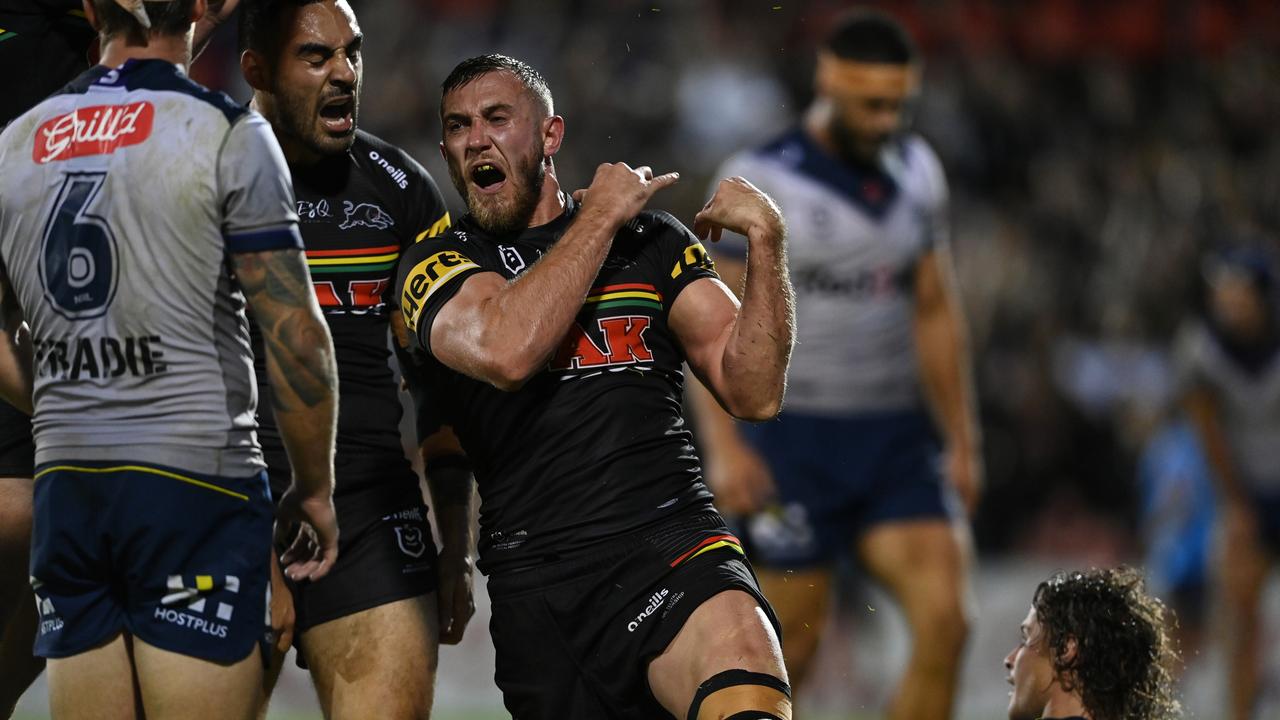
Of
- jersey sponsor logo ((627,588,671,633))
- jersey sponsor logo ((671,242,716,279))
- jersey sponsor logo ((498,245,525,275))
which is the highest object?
jersey sponsor logo ((671,242,716,279))

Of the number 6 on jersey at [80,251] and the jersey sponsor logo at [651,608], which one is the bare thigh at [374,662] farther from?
the number 6 on jersey at [80,251]

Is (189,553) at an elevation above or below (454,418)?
above

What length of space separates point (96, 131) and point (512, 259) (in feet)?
4.86

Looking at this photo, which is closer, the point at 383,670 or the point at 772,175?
the point at 383,670

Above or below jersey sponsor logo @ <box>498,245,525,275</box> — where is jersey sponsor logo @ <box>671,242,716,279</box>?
above

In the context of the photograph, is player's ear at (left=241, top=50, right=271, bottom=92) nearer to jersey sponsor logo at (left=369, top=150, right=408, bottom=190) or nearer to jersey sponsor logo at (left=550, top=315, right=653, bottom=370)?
jersey sponsor logo at (left=369, top=150, right=408, bottom=190)

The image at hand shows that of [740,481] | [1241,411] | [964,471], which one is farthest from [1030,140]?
[740,481]

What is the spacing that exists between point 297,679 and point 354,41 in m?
7.09

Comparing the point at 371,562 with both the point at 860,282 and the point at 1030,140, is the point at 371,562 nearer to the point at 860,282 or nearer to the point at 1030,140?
the point at 860,282

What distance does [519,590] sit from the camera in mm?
4809

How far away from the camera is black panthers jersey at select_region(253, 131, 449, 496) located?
494 centimetres

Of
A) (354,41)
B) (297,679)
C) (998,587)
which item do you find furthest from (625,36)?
(354,41)

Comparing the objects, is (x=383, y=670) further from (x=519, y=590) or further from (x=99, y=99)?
(x=99, y=99)

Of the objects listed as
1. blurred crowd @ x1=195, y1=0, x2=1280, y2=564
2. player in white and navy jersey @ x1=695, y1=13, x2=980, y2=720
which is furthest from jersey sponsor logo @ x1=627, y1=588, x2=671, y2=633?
blurred crowd @ x1=195, y1=0, x2=1280, y2=564
